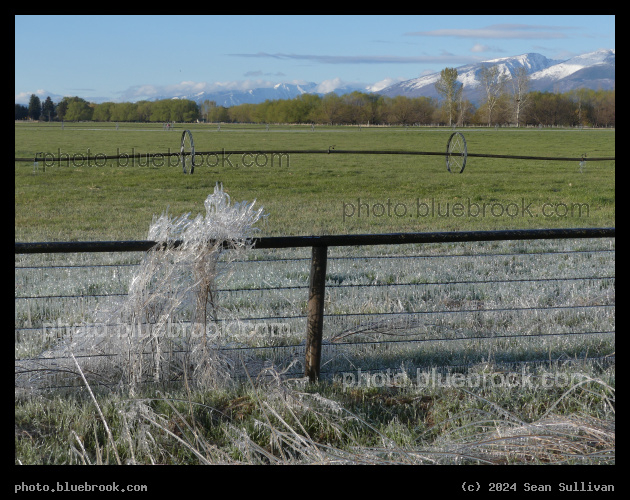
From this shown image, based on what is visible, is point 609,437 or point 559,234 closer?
point 609,437

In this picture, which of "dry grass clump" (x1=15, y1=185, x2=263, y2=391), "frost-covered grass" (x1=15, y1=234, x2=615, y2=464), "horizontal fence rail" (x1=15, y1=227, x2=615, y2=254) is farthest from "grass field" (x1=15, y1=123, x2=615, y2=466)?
"horizontal fence rail" (x1=15, y1=227, x2=615, y2=254)

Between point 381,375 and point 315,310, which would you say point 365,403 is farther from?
point 315,310

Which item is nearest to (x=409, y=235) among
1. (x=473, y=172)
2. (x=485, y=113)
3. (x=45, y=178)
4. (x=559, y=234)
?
(x=559, y=234)

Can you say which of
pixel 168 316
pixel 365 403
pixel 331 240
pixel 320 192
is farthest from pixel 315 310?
pixel 320 192

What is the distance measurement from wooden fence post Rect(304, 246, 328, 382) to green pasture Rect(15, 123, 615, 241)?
2.53 metres

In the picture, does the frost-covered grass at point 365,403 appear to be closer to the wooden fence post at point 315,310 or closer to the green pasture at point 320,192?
the wooden fence post at point 315,310

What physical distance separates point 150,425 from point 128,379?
55 centimetres

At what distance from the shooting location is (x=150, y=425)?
3.32 meters

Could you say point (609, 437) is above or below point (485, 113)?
below

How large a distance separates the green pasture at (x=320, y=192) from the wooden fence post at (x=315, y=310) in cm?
253

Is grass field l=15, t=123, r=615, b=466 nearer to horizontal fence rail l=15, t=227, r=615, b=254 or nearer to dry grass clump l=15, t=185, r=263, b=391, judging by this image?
dry grass clump l=15, t=185, r=263, b=391

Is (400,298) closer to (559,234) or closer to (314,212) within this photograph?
(559,234)

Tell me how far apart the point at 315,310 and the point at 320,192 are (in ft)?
50.3
